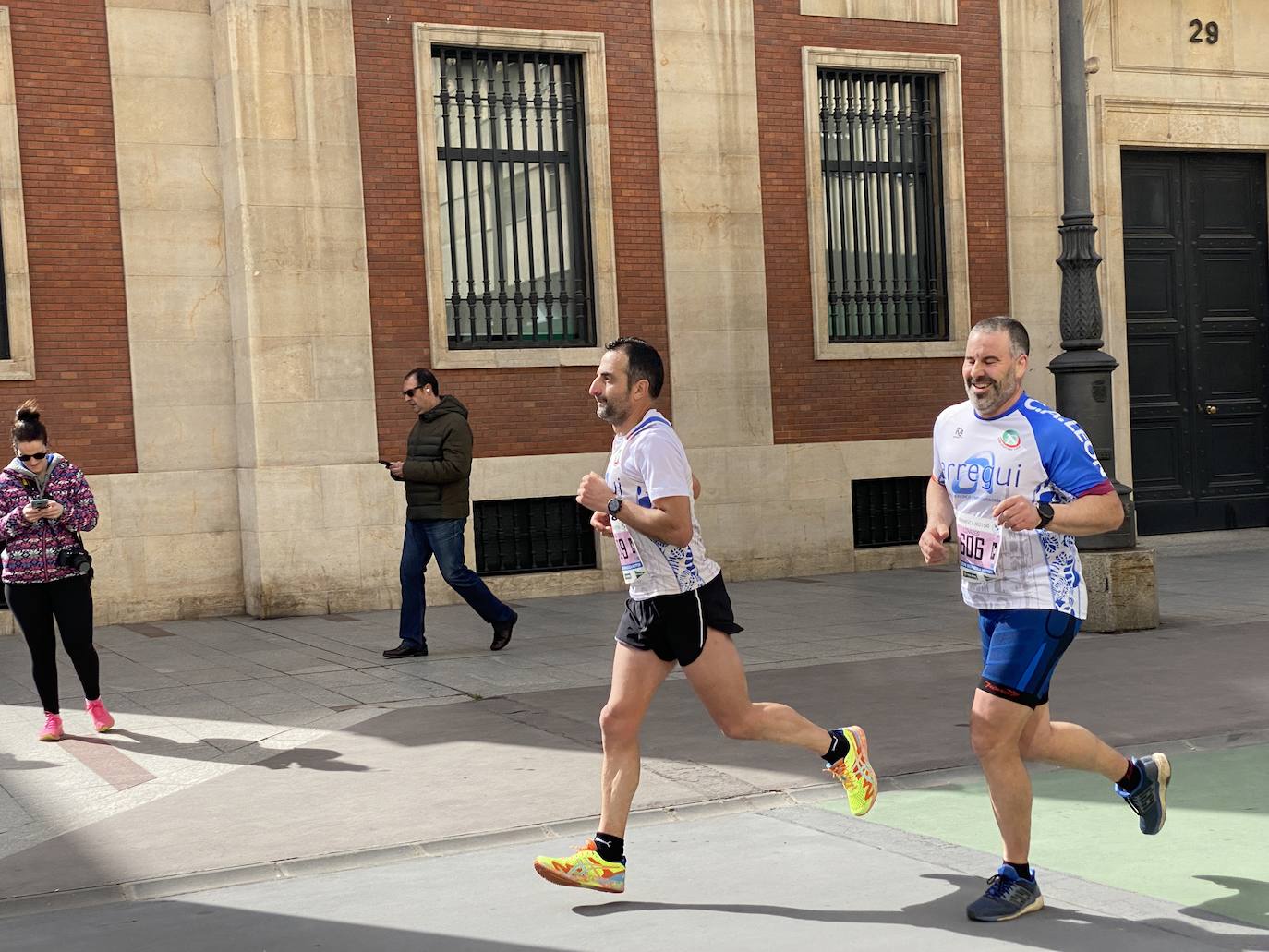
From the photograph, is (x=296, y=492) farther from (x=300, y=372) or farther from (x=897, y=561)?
(x=897, y=561)

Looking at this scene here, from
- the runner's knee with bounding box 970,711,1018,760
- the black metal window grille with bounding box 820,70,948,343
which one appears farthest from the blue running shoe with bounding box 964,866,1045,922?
the black metal window grille with bounding box 820,70,948,343

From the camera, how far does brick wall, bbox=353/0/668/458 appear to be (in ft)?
49.4

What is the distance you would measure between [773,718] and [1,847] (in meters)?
3.20

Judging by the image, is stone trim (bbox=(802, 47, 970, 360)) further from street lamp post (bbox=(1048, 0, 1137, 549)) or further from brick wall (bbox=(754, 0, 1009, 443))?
street lamp post (bbox=(1048, 0, 1137, 549))

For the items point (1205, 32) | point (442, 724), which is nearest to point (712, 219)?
point (1205, 32)

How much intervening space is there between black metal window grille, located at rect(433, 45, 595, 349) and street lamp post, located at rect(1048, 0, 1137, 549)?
5.59 metres

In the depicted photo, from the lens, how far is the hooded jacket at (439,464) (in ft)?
37.1

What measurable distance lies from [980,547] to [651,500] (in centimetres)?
109

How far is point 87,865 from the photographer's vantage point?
6160 millimetres

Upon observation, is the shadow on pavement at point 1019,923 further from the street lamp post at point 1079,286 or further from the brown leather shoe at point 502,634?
the street lamp post at point 1079,286

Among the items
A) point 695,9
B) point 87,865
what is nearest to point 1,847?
point 87,865

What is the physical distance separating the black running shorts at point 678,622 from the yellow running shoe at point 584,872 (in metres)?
0.72

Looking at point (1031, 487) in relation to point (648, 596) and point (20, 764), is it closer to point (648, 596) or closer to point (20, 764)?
point (648, 596)

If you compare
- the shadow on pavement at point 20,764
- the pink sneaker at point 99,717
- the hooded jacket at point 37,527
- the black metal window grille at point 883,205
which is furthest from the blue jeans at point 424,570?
the black metal window grille at point 883,205
